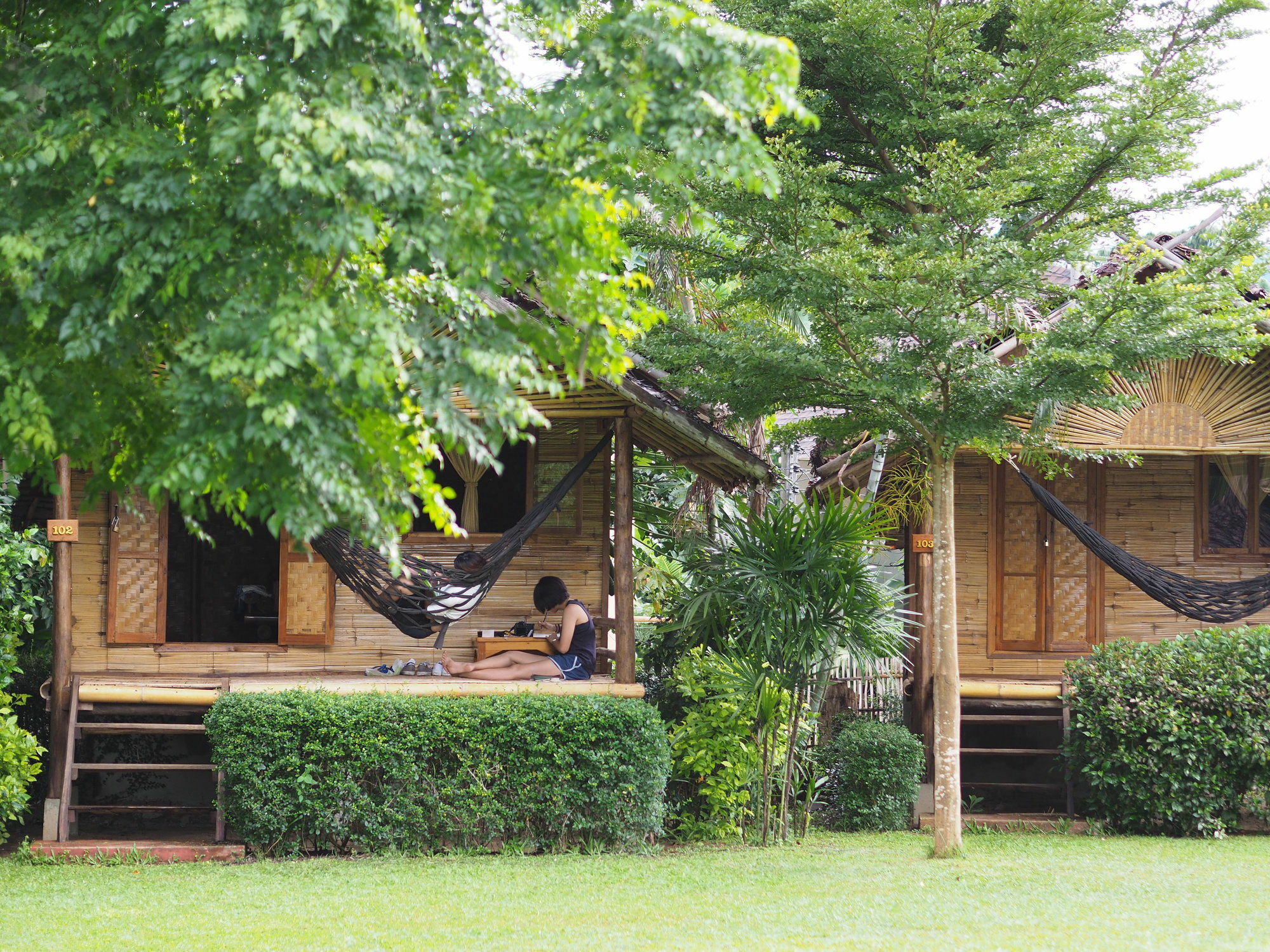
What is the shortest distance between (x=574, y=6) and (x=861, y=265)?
3.02 metres

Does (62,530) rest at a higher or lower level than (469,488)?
lower

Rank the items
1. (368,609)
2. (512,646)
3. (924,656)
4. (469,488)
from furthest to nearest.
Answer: (924,656) → (469,488) → (368,609) → (512,646)

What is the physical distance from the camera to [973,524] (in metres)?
10.0

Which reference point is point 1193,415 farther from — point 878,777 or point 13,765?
point 13,765

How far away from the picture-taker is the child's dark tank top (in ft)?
27.7

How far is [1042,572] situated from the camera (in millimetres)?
9867

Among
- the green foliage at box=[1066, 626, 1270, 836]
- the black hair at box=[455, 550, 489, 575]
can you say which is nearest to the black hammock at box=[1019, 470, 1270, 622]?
the green foliage at box=[1066, 626, 1270, 836]

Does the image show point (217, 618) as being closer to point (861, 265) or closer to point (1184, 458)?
point (861, 265)

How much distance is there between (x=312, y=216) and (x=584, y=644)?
5271 millimetres

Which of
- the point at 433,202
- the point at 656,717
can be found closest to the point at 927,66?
the point at 656,717

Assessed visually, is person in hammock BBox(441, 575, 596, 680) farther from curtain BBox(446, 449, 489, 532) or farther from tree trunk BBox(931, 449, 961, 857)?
tree trunk BBox(931, 449, 961, 857)

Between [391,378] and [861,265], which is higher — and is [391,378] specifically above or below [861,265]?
below

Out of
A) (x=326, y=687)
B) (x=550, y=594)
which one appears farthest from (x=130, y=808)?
(x=550, y=594)

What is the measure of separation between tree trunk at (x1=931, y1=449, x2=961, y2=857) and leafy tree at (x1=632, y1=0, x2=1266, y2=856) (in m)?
0.01
